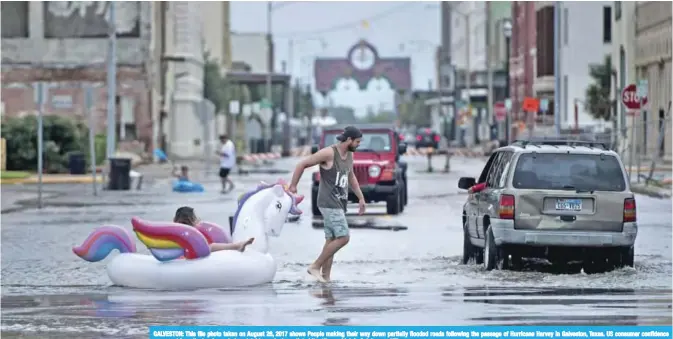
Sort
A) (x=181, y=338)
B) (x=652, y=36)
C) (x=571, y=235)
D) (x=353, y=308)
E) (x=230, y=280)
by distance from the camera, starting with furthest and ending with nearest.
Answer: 1. (x=652, y=36)
2. (x=571, y=235)
3. (x=230, y=280)
4. (x=353, y=308)
5. (x=181, y=338)

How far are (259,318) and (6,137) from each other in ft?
149

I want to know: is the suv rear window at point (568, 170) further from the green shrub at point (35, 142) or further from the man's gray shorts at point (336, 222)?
the green shrub at point (35, 142)

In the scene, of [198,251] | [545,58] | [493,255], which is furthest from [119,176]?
[545,58]

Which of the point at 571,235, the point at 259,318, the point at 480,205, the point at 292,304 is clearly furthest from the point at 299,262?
the point at 259,318

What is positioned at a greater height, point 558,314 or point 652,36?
point 652,36

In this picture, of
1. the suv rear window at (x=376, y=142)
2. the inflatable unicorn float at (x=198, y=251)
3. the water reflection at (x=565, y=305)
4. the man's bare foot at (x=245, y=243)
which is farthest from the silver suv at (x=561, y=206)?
the suv rear window at (x=376, y=142)

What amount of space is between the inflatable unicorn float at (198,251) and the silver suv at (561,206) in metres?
2.56

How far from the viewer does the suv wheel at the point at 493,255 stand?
18.6m

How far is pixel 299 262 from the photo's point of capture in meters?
20.6

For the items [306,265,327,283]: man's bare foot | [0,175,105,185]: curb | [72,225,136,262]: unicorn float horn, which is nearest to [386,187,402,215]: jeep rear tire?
[306,265,327,283]: man's bare foot

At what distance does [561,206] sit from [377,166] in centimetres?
1381

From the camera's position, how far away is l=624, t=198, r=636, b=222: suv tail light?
18328 millimetres

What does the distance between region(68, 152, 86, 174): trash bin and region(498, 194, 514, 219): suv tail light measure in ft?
125

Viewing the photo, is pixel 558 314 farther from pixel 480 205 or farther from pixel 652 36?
pixel 652 36
